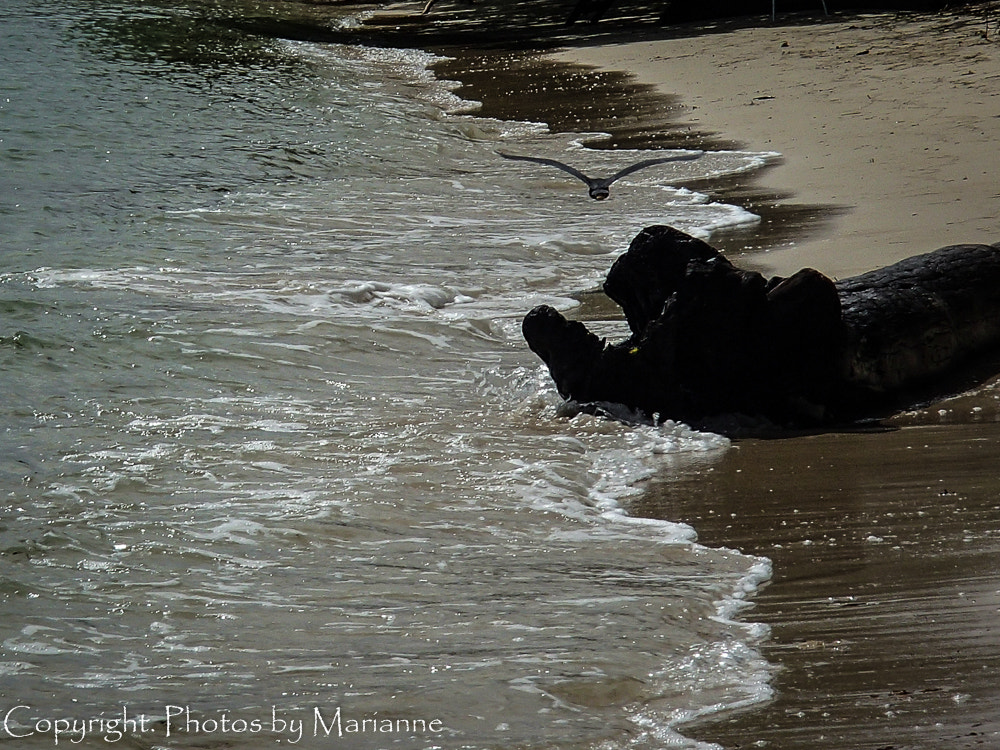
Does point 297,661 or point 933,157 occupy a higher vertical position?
point 933,157

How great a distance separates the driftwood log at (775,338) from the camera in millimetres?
5234

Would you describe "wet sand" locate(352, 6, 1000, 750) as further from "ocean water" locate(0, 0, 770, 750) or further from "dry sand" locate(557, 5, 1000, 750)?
"ocean water" locate(0, 0, 770, 750)

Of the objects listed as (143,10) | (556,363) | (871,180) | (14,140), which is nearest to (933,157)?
(871,180)

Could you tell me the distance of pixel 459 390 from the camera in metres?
6.14

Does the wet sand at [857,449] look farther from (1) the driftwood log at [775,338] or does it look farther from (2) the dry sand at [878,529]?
(1) the driftwood log at [775,338]

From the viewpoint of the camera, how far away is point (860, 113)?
1176 centimetres

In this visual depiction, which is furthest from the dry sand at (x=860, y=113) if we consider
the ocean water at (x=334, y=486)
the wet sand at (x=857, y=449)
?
the ocean water at (x=334, y=486)

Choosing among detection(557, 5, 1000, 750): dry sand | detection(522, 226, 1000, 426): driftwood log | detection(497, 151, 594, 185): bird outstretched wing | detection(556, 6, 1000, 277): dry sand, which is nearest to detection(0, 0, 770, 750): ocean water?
detection(557, 5, 1000, 750): dry sand

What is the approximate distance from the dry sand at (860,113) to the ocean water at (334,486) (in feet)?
3.28

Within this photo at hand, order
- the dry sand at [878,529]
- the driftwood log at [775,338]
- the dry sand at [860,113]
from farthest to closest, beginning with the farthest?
the dry sand at [860,113] → the driftwood log at [775,338] → the dry sand at [878,529]

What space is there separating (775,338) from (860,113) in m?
7.33

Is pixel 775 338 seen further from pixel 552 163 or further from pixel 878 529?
pixel 552 163

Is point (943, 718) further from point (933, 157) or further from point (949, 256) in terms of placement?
point (933, 157)

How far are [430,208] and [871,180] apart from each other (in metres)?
3.76
